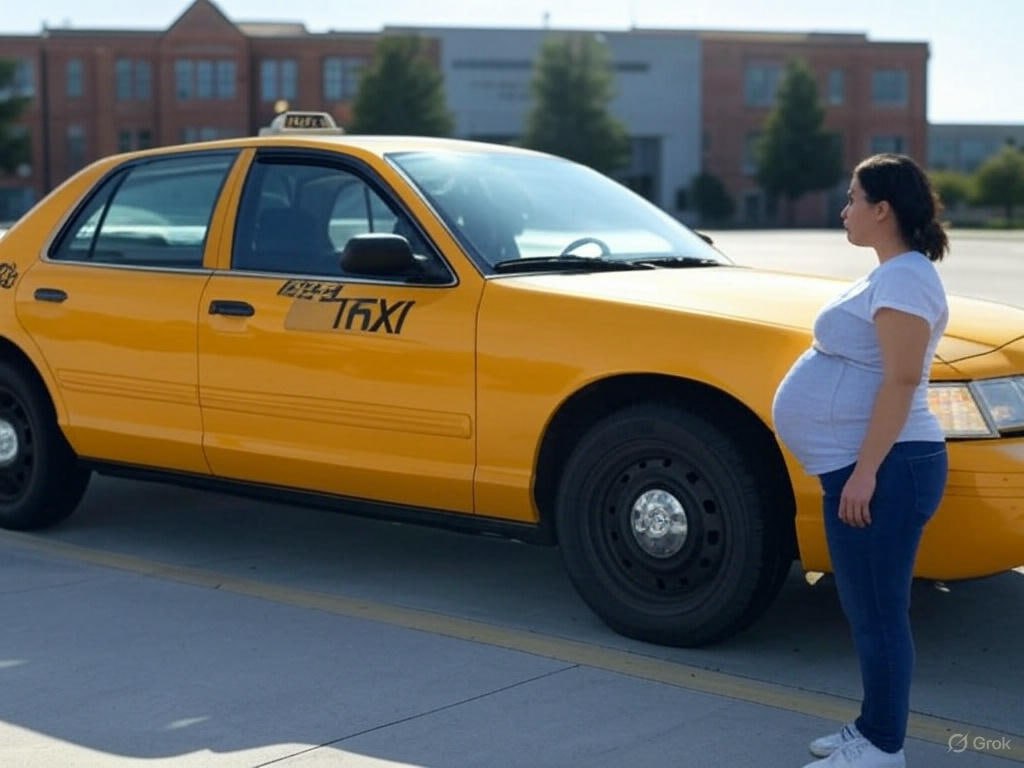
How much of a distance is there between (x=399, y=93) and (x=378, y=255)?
67823mm

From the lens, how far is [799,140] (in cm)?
7906

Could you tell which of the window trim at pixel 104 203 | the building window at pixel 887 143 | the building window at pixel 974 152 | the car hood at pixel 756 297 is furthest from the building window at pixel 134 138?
the car hood at pixel 756 297

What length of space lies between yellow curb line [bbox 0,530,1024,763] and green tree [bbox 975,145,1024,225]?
2960 inches

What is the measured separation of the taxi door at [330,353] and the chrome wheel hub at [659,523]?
26.0 inches

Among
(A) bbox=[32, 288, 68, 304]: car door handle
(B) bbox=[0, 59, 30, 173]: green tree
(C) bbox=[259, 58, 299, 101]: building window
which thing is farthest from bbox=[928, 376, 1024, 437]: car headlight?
(C) bbox=[259, 58, 299, 101]: building window

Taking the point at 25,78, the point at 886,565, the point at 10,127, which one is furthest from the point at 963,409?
the point at 25,78

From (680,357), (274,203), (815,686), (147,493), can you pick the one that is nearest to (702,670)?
(815,686)

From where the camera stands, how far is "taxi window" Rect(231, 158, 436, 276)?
580 centimetres

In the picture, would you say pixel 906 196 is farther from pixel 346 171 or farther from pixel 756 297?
pixel 346 171

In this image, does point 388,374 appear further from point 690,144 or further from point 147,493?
point 690,144

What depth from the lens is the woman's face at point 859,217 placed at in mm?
3561

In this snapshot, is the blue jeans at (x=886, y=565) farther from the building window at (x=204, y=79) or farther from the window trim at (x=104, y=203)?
the building window at (x=204, y=79)

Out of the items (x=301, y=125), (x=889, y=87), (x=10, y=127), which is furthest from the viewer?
(x=889, y=87)

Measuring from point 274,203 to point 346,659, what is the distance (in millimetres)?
1994
